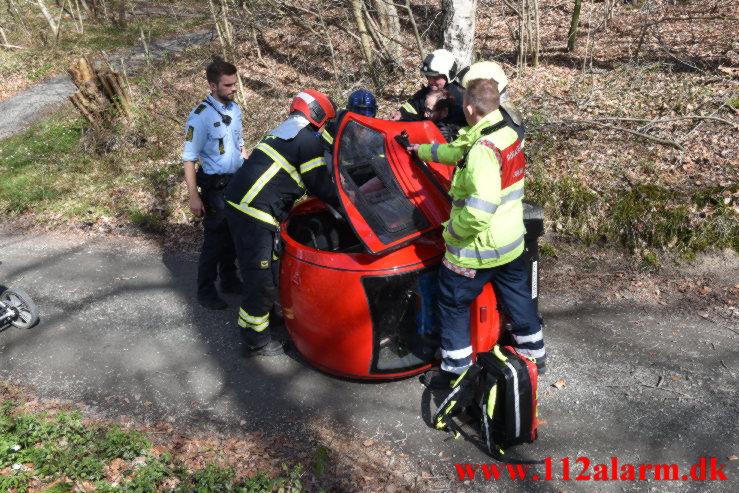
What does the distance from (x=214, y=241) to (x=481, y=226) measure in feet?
9.59

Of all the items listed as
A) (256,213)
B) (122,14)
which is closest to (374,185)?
(256,213)

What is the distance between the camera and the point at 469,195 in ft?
11.1

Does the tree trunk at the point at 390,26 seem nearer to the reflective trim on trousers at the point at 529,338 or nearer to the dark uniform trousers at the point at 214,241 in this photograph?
the dark uniform trousers at the point at 214,241

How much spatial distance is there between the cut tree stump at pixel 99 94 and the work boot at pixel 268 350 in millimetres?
7472

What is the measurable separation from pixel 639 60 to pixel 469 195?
7205 millimetres

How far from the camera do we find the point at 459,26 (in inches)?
298

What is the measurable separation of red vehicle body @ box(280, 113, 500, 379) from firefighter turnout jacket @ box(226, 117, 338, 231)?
35 centimetres

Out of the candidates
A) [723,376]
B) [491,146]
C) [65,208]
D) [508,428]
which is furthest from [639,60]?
[65,208]

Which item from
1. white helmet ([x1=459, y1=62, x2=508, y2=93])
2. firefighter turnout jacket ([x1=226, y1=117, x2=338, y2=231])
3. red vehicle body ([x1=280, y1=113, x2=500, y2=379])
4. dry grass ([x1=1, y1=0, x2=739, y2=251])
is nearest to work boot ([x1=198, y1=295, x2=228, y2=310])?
firefighter turnout jacket ([x1=226, y1=117, x2=338, y2=231])

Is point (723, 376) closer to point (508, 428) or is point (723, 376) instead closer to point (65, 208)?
point (508, 428)

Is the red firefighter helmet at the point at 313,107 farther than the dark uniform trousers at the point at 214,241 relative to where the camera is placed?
No

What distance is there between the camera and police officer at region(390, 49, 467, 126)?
516 centimetres

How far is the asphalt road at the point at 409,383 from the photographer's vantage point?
11.7 feet
